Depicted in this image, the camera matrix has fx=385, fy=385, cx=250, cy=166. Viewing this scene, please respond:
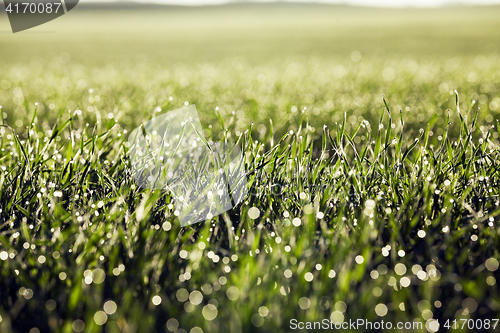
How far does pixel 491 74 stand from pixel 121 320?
6379 mm

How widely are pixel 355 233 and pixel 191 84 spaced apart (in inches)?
184

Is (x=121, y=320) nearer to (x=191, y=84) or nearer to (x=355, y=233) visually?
(x=355, y=233)

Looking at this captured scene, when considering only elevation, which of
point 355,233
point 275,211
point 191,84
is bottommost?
point 191,84

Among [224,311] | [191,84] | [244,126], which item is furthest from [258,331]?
[191,84]

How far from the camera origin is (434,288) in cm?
118

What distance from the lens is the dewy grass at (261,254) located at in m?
1.07

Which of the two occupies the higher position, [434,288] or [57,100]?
[434,288]

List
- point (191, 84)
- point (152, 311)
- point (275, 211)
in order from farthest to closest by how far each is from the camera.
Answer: point (191, 84), point (275, 211), point (152, 311)

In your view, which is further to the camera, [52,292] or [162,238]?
[162,238]

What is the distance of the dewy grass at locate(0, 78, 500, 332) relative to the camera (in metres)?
1.07

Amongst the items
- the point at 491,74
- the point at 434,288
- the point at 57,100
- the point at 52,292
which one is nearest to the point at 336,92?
the point at 491,74

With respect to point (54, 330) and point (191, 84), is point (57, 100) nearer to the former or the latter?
point (191, 84)

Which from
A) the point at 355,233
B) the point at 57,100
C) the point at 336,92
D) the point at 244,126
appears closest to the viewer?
the point at 355,233

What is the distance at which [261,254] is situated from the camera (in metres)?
1.36
